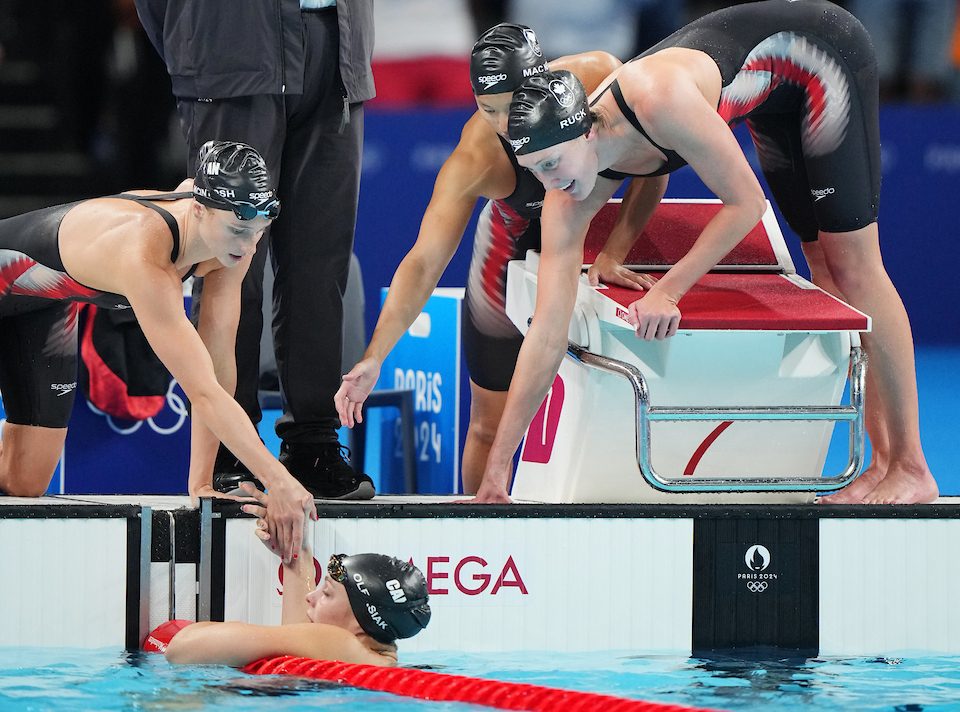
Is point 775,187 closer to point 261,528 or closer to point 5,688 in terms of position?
point 261,528

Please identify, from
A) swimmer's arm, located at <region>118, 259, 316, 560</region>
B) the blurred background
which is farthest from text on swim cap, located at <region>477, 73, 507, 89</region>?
the blurred background

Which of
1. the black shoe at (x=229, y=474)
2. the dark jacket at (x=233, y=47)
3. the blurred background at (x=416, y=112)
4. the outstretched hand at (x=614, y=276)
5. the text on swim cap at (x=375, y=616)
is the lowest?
the text on swim cap at (x=375, y=616)

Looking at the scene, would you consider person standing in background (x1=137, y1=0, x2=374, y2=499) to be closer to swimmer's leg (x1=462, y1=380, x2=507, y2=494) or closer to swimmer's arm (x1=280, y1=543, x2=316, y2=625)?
swimmer's arm (x1=280, y1=543, x2=316, y2=625)

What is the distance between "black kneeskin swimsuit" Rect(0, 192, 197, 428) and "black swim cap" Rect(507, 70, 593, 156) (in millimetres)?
880

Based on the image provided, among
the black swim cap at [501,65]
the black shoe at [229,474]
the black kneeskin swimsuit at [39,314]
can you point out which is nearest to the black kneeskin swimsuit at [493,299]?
the black swim cap at [501,65]

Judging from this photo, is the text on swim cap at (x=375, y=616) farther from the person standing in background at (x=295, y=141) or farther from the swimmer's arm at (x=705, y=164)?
the swimmer's arm at (x=705, y=164)

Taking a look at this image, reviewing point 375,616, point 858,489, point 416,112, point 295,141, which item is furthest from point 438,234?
point 416,112

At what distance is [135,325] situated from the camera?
5215 mm

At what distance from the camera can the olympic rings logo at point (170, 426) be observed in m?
5.39

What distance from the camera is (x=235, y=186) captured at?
334cm

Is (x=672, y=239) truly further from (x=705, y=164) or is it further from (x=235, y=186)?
(x=235, y=186)

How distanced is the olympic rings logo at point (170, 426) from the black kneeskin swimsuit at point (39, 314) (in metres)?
1.27

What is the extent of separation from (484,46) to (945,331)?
681cm

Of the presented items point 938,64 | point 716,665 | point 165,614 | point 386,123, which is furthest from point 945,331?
point 165,614
